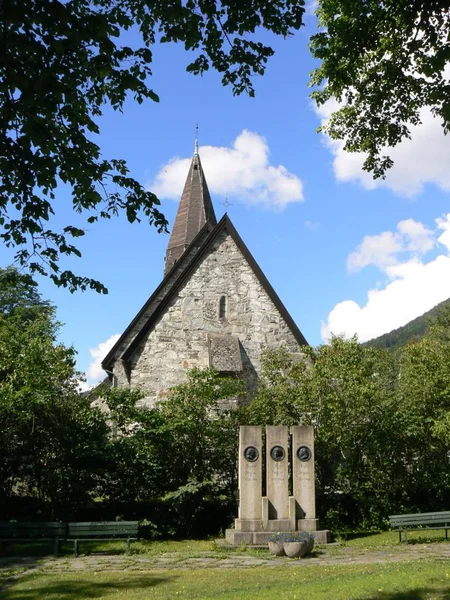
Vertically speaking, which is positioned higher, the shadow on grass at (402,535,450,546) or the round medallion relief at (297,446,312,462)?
the round medallion relief at (297,446,312,462)

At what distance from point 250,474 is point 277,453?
0.84 meters

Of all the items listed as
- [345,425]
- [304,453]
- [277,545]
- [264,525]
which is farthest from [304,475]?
[277,545]

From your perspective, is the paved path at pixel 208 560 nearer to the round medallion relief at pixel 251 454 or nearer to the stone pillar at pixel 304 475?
the stone pillar at pixel 304 475

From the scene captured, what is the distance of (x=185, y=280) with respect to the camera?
73.4 ft

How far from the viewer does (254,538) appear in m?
14.0

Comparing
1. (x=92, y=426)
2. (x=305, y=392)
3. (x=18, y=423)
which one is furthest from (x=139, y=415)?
(x=305, y=392)

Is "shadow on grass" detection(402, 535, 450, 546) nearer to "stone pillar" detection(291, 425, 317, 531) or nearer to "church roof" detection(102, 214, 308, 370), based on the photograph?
"stone pillar" detection(291, 425, 317, 531)

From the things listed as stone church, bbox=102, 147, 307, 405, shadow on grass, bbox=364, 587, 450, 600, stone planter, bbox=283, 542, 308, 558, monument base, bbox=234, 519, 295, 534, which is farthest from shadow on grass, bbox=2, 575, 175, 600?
stone church, bbox=102, 147, 307, 405

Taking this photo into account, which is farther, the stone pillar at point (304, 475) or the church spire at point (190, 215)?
the church spire at point (190, 215)

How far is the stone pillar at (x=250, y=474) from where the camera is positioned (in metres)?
14.7

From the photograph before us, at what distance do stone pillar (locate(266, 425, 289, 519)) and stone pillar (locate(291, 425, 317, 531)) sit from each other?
0.89 feet

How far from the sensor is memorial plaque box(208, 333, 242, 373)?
20562mm

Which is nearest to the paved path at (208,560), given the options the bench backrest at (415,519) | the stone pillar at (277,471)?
the bench backrest at (415,519)

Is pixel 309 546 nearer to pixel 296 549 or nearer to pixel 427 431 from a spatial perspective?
pixel 296 549
